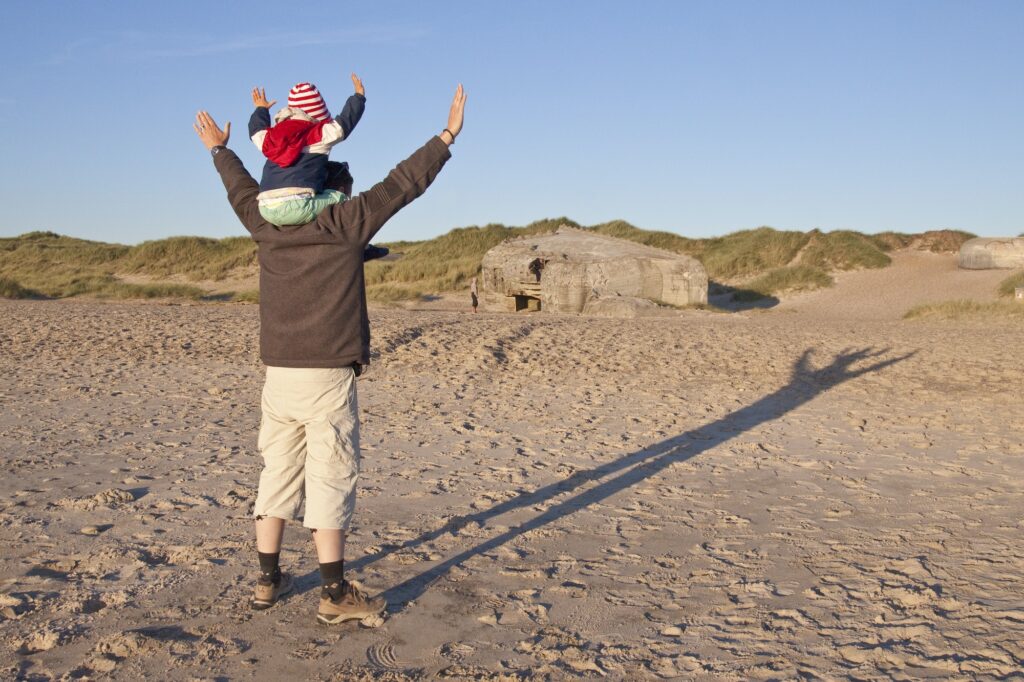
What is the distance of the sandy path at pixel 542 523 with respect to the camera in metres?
3.10

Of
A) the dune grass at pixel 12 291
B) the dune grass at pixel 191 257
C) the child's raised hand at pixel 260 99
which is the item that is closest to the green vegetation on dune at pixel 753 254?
the dune grass at pixel 191 257

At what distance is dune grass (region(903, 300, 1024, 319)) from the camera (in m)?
18.1

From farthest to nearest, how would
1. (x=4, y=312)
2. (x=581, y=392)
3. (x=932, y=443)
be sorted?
(x=4, y=312) < (x=581, y=392) < (x=932, y=443)

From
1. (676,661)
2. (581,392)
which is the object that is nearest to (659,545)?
(676,661)

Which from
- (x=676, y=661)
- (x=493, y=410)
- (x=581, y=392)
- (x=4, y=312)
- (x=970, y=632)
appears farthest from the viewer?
(x=4, y=312)

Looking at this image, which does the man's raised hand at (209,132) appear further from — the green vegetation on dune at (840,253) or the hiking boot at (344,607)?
the green vegetation on dune at (840,253)

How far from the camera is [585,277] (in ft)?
64.2

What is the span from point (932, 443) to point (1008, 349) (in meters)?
6.10

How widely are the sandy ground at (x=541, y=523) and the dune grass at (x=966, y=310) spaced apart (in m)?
8.80

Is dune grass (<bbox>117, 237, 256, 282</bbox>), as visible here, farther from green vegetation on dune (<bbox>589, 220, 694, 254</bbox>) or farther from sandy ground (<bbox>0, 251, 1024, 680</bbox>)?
sandy ground (<bbox>0, 251, 1024, 680</bbox>)

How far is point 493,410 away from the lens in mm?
7891

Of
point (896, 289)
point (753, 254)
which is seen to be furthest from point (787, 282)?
point (753, 254)

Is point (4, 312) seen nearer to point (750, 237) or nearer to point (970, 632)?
point (970, 632)

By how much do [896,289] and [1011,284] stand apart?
4.17 m
